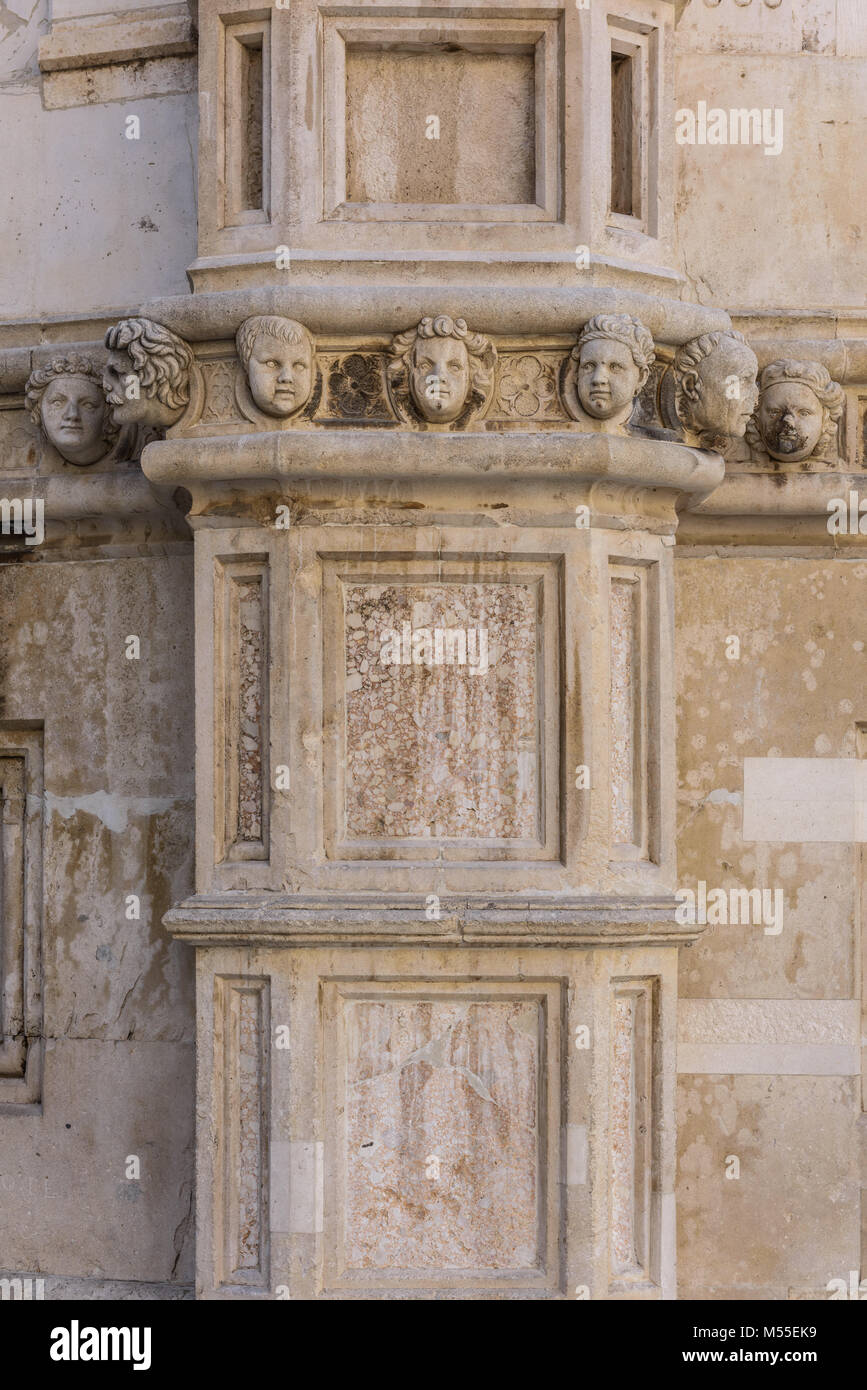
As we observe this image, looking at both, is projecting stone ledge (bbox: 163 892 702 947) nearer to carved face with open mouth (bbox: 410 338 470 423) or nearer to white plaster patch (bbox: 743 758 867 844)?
white plaster patch (bbox: 743 758 867 844)

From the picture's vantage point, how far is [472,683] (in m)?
4.77

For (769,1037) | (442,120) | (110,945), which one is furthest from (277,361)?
(769,1037)

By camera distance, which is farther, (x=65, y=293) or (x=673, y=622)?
(x=65, y=293)

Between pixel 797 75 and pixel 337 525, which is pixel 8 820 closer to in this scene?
pixel 337 525

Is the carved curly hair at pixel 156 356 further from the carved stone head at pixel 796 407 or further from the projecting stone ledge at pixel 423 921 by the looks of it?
the carved stone head at pixel 796 407

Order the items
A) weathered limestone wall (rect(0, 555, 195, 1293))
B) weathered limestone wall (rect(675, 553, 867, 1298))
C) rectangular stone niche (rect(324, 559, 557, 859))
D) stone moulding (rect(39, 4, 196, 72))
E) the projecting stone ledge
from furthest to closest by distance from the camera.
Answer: stone moulding (rect(39, 4, 196, 72)), weathered limestone wall (rect(0, 555, 195, 1293)), weathered limestone wall (rect(675, 553, 867, 1298)), rectangular stone niche (rect(324, 559, 557, 859)), the projecting stone ledge

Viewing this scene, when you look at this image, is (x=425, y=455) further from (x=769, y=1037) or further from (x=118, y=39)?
(x=769, y=1037)

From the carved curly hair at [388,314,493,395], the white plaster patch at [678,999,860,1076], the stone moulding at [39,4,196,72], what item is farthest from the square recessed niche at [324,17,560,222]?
the white plaster patch at [678,999,860,1076]

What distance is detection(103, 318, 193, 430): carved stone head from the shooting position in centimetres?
477

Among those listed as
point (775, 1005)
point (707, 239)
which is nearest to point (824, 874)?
point (775, 1005)

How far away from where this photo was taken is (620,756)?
16.0 ft

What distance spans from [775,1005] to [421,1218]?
1226mm

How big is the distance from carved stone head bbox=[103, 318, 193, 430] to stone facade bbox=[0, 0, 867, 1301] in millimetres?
11

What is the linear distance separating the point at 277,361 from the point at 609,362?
2.82 ft
